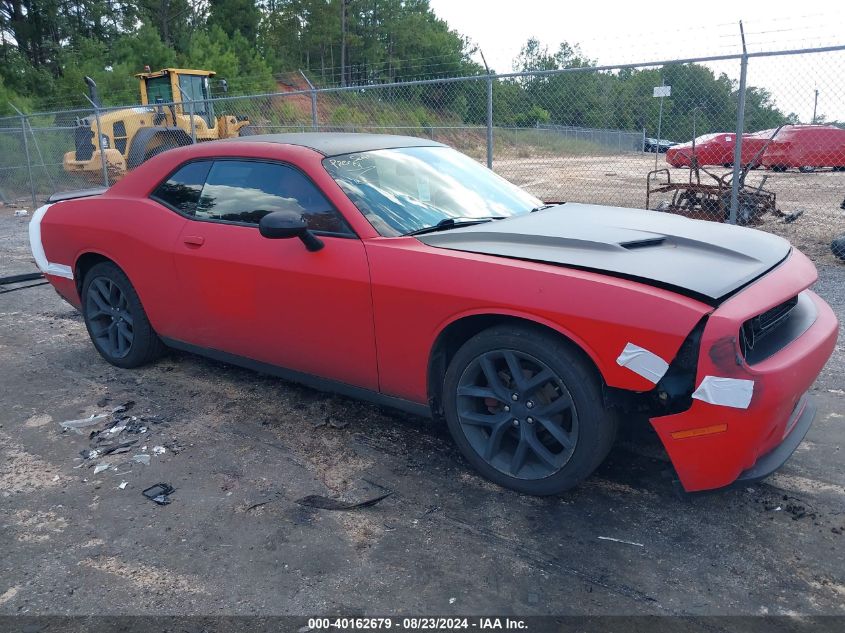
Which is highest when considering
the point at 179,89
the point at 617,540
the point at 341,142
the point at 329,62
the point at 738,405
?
the point at 329,62

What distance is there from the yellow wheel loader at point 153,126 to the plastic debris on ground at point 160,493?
1389 centimetres

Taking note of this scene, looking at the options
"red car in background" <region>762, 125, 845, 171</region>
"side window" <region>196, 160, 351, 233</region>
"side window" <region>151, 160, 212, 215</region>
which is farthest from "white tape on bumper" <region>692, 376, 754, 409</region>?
"red car in background" <region>762, 125, 845, 171</region>

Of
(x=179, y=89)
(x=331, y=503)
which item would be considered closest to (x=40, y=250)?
(x=331, y=503)

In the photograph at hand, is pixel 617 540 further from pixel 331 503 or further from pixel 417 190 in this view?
pixel 417 190

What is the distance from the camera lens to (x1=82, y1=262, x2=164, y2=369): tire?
173 inches

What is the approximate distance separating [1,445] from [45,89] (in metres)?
30.7

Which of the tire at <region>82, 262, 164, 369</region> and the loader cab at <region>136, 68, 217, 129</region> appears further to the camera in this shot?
the loader cab at <region>136, 68, 217, 129</region>

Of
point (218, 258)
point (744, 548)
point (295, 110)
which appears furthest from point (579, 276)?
point (295, 110)

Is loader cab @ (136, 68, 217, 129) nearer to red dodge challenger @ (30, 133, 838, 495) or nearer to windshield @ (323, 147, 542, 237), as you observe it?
red dodge challenger @ (30, 133, 838, 495)

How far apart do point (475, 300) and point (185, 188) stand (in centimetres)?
219

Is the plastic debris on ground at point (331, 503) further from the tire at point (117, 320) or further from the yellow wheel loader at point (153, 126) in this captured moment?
the yellow wheel loader at point (153, 126)

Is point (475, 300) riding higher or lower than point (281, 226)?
lower

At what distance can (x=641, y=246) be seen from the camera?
3.01m

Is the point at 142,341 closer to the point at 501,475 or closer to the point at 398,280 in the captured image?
the point at 398,280
